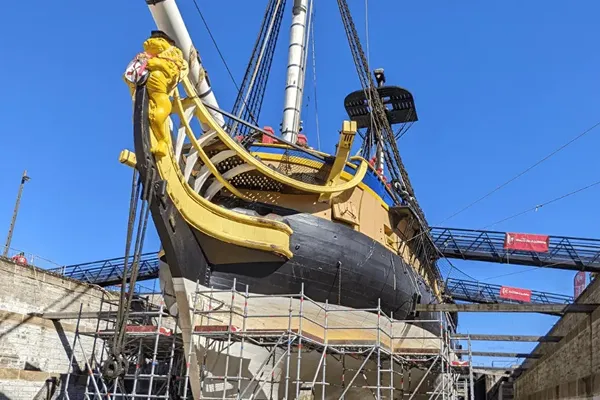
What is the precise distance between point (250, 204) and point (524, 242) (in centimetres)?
1580

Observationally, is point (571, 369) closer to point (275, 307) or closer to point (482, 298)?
point (275, 307)

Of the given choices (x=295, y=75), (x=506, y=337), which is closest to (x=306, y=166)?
(x=295, y=75)

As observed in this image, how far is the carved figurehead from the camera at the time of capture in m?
8.68

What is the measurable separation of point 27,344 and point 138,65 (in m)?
8.83

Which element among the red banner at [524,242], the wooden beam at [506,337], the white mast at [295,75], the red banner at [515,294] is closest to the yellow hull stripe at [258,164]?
the white mast at [295,75]

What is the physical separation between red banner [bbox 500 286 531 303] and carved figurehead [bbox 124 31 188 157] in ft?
79.1

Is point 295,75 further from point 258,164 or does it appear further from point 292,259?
point 292,259

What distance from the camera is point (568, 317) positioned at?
1353cm

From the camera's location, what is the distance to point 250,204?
1195cm

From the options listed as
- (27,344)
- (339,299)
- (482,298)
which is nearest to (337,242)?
(339,299)

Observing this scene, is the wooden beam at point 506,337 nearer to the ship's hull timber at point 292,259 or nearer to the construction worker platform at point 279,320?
the ship's hull timber at point 292,259

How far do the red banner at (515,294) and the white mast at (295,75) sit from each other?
17.8 meters

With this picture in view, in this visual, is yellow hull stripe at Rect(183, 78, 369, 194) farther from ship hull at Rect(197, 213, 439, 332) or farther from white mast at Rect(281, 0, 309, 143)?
white mast at Rect(281, 0, 309, 143)

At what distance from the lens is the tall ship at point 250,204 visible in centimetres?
901
